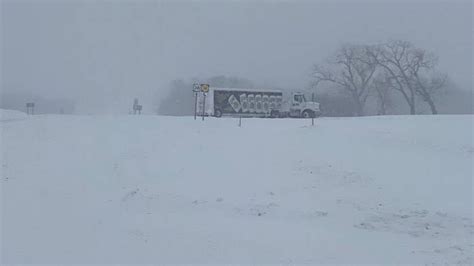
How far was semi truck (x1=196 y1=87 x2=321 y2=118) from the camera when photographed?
5122cm

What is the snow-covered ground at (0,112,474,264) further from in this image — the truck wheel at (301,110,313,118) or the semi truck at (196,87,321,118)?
the semi truck at (196,87,321,118)

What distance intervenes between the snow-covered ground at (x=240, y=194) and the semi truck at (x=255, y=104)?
78.2ft

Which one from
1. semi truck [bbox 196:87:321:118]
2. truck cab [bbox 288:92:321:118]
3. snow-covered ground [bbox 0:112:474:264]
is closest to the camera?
snow-covered ground [bbox 0:112:474:264]

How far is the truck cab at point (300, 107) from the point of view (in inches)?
2025

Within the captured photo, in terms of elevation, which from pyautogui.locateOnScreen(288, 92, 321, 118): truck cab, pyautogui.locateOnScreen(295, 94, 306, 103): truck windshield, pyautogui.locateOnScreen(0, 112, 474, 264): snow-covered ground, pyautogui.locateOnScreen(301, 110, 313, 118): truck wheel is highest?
pyautogui.locateOnScreen(295, 94, 306, 103): truck windshield

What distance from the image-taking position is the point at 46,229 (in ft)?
46.6

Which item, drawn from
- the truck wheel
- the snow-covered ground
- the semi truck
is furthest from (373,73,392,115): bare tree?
the snow-covered ground

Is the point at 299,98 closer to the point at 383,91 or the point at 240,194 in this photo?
the point at 383,91

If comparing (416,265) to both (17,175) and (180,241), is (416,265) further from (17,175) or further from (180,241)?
(17,175)

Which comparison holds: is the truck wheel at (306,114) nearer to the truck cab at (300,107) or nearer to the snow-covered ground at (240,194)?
the truck cab at (300,107)

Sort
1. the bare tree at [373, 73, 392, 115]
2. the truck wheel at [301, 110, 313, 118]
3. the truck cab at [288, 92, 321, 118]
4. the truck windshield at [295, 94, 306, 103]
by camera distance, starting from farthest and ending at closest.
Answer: the bare tree at [373, 73, 392, 115] < the truck windshield at [295, 94, 306, 103] < the truck cab at [288, 92, 321, 118] < the truck wheel at [301, 110, 313, 118]

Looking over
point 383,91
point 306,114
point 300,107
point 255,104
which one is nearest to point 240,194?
point 306,114

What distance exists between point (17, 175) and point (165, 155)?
16.7 ft

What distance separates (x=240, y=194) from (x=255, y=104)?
120 feet
